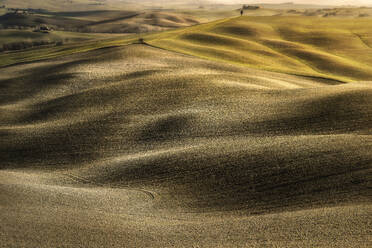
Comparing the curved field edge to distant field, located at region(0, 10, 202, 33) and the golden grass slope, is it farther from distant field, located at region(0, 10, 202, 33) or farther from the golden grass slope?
distant field, located at region(0, 10, 202, 33)

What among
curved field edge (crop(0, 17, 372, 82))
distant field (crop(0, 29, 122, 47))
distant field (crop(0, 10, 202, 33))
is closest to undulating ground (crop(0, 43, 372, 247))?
curved field edge (crop(0, 17, 372, 82))

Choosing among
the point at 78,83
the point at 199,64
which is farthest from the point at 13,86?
the point at 199,64

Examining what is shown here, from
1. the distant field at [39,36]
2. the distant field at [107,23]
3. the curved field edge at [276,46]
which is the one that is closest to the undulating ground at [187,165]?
the curved field edge at [276,46]

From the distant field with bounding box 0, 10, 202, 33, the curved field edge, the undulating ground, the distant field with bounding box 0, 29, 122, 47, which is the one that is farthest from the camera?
the distant field with bounding box 0, 10, 202, 33

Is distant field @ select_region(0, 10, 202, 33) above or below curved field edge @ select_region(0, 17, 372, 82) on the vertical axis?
below

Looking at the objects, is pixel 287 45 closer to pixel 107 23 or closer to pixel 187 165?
pixel 187 165

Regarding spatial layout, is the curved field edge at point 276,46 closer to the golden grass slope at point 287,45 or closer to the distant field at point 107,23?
the golden grass slope at point 287,45
